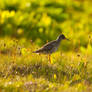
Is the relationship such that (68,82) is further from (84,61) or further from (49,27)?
(49,27)

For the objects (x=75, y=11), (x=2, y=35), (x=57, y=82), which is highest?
(x=75, y=11)

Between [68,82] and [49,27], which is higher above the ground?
[49,27]

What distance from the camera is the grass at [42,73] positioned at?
19.7ft

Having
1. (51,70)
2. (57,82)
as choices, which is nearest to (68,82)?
(57,82)

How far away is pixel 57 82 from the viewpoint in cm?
645

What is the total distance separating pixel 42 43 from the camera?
11039 millimetres

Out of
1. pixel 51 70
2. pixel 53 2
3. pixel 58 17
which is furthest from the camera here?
pixel 53 2

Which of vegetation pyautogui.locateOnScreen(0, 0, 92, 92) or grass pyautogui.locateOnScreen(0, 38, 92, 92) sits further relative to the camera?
vegetation pyautogui.locateOnScreen(0, 0, 92, 92)

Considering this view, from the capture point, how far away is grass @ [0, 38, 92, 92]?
237 inches

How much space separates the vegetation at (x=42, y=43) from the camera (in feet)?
20.8

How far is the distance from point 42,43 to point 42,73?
421 cm

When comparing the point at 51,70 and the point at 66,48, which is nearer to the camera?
the point at 51,70

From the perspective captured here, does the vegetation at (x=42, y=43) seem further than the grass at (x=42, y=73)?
Yes

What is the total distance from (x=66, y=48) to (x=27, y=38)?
1287 millimetres
